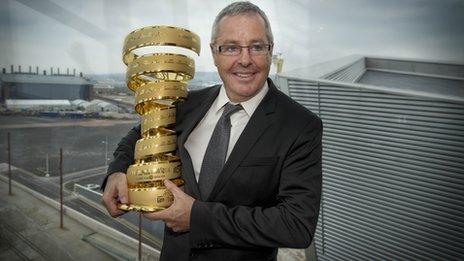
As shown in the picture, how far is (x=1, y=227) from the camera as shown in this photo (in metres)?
10.1

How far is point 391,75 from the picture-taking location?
27.7 ft

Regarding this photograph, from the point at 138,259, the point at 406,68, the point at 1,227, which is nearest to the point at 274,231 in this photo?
the point at 406,68

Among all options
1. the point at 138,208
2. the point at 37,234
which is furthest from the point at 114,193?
the point at 37,234

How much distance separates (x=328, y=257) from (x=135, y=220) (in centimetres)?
1860

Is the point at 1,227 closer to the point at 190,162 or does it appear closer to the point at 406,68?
the point at 190,162

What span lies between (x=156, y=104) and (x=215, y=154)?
1.42 feet

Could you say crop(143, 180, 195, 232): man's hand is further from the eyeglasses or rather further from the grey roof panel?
the grey roof panel

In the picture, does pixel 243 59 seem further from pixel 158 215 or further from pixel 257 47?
pixel 158 215

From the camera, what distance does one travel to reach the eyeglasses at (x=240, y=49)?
1473 millimetres

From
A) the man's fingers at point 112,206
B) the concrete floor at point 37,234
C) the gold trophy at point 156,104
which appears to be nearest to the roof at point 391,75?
the gold trophy at point 156,104

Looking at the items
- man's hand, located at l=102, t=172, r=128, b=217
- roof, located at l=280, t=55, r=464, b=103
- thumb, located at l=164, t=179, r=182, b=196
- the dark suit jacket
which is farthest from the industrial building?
man's hand, located at l=102, t=172, r=128, b=217

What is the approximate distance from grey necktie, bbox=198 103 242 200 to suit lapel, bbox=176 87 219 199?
0.05 meters

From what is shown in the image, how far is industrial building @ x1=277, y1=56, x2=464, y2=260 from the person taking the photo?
462 cm

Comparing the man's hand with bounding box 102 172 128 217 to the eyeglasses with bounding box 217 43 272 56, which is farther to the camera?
the man's hand with bounding box 102 172 128 217
